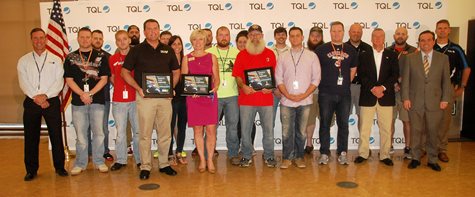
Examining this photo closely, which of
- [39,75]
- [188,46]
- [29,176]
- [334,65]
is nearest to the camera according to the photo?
[39,75]

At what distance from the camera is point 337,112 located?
5.44 m

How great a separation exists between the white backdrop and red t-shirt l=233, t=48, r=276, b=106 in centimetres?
153

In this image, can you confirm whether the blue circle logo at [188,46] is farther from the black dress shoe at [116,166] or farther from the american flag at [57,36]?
the black dress shoe at [116,166]

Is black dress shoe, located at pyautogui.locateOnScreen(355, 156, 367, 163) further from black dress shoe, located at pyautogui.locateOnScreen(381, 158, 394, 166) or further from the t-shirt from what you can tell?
the t-shirt

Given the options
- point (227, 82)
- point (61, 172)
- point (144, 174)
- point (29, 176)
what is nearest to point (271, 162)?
point (227, 82)

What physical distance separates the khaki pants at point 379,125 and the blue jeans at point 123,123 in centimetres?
290

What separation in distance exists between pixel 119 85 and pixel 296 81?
217 cm

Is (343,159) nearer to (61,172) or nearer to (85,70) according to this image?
(85,70)

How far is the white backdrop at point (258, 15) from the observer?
6574 millimetres

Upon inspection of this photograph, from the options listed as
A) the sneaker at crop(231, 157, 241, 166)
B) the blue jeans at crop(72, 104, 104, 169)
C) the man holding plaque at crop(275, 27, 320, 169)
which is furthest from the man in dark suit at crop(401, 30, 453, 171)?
the blue jeans at crop(72, 104, 104, 169)

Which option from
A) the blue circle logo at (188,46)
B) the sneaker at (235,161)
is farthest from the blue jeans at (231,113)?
the blue circle logo at (188,46)

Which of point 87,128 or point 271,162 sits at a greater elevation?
point 87,128

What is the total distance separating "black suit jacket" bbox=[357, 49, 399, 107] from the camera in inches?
210

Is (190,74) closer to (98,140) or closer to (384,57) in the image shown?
(98,140)
